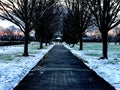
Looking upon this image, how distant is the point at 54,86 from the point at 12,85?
52.7 inches

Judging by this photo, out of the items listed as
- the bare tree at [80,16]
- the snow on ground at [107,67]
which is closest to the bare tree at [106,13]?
the snow on ground at [107,67]

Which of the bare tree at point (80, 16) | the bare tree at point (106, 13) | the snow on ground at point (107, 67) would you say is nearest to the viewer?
the snow on ground at point (107, 67)

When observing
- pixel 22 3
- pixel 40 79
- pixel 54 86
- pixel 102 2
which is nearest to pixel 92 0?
pixel 102 2

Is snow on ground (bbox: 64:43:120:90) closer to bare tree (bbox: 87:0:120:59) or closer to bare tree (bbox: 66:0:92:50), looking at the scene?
bare tree (bbox: 87:0:120:59)

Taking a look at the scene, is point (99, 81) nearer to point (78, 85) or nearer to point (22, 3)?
point (78, 85)

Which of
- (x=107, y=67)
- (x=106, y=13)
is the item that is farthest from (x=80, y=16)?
(x=107, y=67)

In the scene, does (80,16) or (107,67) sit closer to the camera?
(107,67)

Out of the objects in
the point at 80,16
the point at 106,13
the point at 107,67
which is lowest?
the point at 107,67

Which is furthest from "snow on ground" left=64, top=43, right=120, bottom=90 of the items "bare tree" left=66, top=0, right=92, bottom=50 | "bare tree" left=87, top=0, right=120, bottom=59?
"bare tree" left=66, top=0, right=92, bottom=50

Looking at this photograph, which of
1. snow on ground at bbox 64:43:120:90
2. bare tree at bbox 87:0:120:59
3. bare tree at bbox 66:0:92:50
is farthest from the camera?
bare tree at bbox 66:0:92:50

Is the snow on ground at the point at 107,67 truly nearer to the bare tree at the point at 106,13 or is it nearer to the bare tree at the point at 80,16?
the bare tree at the point at 106,13

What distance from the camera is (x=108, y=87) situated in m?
9.71

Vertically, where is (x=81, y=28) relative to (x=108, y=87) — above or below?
above

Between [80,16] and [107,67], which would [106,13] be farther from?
[80,16]
